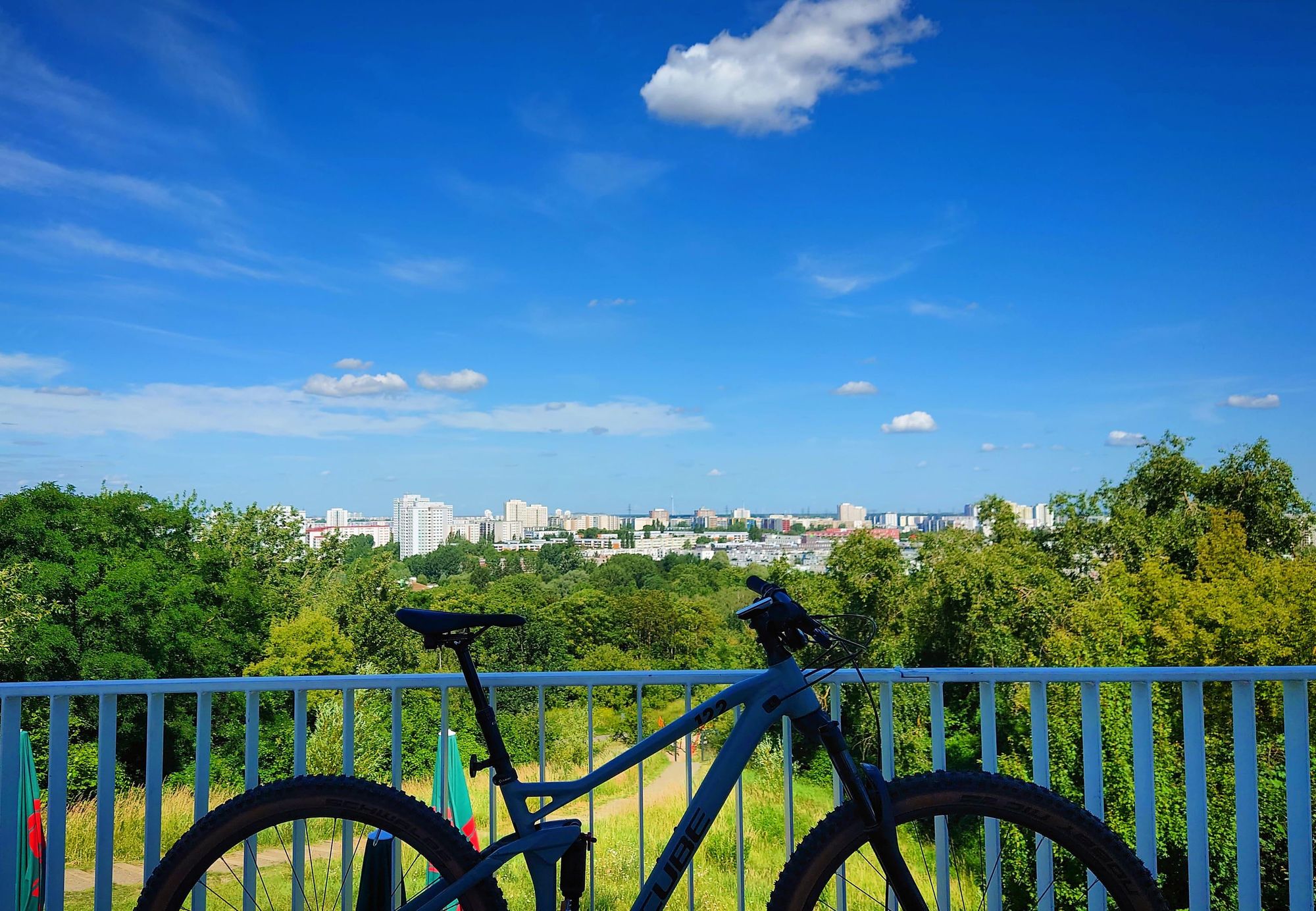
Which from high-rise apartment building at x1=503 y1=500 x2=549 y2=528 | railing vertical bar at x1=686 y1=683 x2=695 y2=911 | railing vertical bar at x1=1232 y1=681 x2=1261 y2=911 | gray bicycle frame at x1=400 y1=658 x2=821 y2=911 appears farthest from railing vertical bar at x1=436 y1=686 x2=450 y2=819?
high-rise apartment building at x1=503 y1=500 x2=549 y2=528

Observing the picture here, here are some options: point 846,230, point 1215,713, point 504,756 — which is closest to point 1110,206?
point 846,230

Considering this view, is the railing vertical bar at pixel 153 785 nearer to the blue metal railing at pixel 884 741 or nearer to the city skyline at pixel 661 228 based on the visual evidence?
the blue metal railing at pixel 884 741

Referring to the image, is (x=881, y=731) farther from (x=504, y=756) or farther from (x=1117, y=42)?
(x=1117, y=42)

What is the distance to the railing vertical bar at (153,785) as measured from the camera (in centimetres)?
183

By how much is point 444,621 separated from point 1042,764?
1.44m

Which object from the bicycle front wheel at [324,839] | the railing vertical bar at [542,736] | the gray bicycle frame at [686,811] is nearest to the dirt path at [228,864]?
the bicycle front wheel at [324,839]

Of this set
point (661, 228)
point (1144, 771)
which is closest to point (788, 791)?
point (1144, 771)

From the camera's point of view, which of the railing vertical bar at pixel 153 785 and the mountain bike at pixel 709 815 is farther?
the railing vertical bar at pixel 153 785

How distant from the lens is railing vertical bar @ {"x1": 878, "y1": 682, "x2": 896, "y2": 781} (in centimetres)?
178

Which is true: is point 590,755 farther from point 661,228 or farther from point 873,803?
point 661,228

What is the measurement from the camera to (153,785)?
6.10 feet

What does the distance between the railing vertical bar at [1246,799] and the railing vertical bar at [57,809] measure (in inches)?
108

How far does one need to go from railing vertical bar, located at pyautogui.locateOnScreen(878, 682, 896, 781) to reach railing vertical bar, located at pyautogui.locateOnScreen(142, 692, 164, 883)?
163 centimetres

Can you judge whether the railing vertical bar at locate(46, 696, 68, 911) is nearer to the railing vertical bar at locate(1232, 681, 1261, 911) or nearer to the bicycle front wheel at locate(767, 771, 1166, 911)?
the bicycle front wheel at locate(767, 771, 1166, 911)
